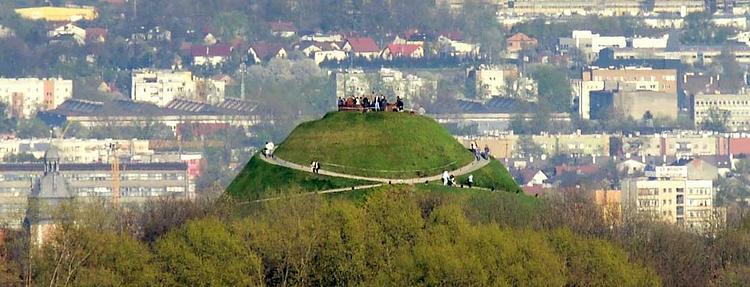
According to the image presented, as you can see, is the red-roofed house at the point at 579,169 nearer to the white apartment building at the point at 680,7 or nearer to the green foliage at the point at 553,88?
the green foliage at the point at 553,88

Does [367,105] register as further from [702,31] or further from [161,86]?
[702,31]

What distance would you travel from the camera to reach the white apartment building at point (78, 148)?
378 ft

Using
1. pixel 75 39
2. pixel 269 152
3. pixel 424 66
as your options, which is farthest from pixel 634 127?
pixel 269 152

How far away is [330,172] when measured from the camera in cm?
5322

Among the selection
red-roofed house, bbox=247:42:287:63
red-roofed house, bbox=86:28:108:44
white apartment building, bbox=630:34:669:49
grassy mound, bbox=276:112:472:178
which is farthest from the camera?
white apartment building, bbox=630:34:669:49

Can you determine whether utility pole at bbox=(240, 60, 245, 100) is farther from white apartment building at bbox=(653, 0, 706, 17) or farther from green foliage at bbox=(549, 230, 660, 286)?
green foliage at bbox=(549, 230, 660, 286)

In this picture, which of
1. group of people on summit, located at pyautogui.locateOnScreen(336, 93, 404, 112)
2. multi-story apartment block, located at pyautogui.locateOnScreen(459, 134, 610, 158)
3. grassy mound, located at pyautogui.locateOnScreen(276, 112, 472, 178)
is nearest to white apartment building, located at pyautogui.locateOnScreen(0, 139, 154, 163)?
multi-story apartment block, located at pyautogui.locateOnScreen(459, 134, 610, 158)

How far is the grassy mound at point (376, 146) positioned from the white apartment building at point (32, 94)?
80.6 metres

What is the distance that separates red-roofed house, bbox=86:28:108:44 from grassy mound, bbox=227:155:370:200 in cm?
9762

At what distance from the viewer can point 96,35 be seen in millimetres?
153125

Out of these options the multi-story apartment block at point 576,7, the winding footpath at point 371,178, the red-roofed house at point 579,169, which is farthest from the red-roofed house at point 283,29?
the winding footpath at point 371,178

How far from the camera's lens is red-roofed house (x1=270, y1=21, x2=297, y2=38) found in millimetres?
157250

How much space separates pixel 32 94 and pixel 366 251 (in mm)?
90655

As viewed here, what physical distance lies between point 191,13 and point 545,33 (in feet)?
44.2
